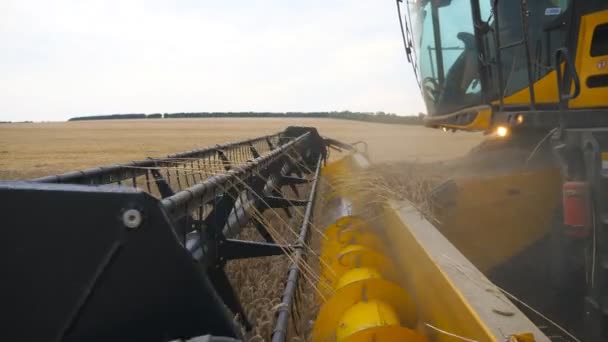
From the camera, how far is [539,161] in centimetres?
323

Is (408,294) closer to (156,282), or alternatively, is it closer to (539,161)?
(156,282)

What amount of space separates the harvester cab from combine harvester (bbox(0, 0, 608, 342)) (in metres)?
0.01

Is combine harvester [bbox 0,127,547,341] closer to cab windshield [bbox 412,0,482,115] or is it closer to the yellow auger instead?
the yellow auger

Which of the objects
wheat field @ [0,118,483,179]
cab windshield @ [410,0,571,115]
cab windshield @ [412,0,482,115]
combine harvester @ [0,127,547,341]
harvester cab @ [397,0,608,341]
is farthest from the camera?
wheat field @ [0,118,483,179]

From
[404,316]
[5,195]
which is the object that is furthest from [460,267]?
[5,195]

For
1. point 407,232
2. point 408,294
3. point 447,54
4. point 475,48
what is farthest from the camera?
point 447,54

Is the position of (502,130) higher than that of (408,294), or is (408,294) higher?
(502,130)

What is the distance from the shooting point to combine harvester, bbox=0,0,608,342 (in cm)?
99

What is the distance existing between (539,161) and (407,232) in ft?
4.93

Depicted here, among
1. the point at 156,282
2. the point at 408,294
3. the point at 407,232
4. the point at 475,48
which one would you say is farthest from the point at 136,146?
the point at 156,282

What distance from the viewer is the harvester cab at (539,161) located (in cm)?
239

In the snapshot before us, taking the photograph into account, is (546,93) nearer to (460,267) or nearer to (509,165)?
(509,165)

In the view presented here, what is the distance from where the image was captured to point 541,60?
3314mm

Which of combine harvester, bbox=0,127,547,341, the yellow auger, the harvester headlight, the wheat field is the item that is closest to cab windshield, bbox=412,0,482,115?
the harvester headlight
